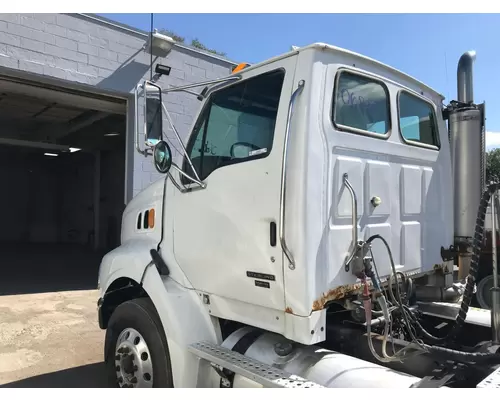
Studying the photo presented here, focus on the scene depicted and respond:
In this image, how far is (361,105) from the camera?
282cm

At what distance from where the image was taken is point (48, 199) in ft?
72.7

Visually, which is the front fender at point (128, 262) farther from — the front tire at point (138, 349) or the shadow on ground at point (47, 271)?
the shadow on ground at point (47, 271)

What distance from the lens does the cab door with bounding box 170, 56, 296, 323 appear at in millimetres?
2468

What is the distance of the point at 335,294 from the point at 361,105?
1.22 meters

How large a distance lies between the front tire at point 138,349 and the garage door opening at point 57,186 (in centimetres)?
617

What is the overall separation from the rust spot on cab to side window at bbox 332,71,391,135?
36.5 inches

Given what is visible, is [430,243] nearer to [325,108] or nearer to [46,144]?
[325,108]

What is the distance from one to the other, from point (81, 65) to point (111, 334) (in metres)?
5.84

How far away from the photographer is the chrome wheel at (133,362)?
301 cm

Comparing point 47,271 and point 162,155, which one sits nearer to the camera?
point 162,155

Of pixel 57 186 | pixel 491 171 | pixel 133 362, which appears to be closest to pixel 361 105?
pixel 133 362

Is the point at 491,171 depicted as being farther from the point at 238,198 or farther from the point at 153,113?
the point at 153,113

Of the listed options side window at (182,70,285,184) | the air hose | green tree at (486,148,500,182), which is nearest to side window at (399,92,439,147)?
green tree at (486,148,500,182)

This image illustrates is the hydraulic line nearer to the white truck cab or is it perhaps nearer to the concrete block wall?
the white truck cab
